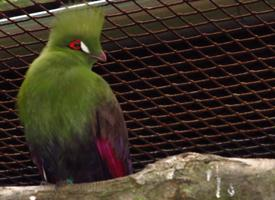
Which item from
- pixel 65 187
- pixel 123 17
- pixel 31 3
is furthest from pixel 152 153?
pixel 65 187

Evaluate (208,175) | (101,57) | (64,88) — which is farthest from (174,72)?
(208,175)

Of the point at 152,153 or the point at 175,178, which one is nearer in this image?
the point at 175,178

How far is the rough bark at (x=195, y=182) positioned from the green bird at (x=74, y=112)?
0.48 meters

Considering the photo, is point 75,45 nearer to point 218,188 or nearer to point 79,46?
point 79,46

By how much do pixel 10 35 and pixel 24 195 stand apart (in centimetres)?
120

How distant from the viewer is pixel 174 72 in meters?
3.44

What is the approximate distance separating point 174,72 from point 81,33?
961mm

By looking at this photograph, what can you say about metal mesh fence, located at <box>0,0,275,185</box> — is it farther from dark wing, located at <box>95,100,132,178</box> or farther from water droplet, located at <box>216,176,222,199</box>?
water droplet, located at <box>216,176,222,199</box>

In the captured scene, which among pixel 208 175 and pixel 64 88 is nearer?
pixel 208 175

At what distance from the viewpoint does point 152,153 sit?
137 inches

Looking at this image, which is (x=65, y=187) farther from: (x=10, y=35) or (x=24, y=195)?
(x=10, y=35)

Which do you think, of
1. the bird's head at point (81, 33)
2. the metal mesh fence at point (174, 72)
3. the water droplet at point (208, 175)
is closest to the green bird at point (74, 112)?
the bird's head at point (81, 33)

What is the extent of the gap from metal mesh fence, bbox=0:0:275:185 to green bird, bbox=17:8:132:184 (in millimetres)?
405

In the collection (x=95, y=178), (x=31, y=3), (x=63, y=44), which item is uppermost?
(x=31, y=3)
